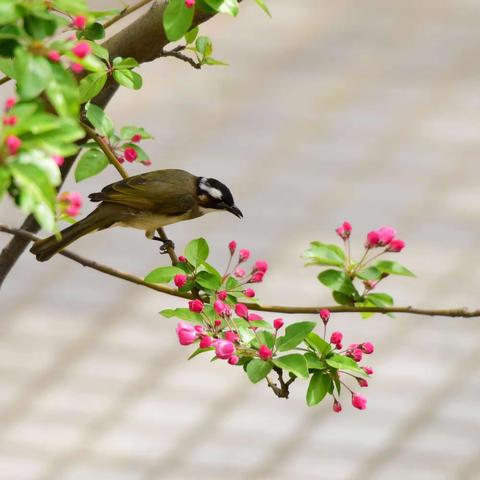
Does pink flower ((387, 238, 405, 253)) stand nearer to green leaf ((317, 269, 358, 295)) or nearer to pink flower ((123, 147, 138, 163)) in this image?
green leaf ((317, 269, 358, 295))

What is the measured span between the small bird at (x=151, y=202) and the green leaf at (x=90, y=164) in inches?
12.1

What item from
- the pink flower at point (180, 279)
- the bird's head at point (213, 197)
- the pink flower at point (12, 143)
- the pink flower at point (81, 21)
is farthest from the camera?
the bird's head at point (213, 197)

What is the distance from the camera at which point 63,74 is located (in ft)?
4.60

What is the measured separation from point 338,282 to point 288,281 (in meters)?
3.93

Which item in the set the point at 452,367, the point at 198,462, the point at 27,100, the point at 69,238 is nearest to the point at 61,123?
the point at 27,100

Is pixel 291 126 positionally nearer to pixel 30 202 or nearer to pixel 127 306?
pixel 127 306

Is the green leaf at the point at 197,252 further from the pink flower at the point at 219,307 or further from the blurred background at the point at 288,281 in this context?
the blurred background at the point at 288,281

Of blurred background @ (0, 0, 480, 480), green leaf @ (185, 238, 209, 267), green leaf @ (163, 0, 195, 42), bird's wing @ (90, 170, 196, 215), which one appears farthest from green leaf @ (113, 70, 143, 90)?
blurred background @ (0, 0, 480, 480)

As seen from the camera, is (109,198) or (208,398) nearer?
(109,198)

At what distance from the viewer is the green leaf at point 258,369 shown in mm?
1971

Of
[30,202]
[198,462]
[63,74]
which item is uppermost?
[63,74]

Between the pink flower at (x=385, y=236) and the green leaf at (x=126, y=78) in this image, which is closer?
the green leaf at (x=126, y=78)

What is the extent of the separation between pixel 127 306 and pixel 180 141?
1.13 m

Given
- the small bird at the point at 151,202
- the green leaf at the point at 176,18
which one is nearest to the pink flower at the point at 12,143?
the green leaf at the point at 176,18
